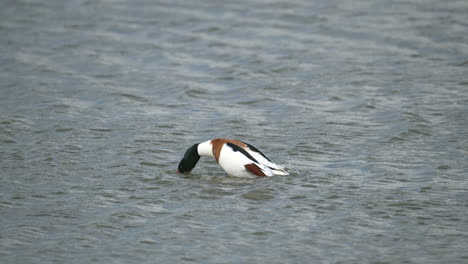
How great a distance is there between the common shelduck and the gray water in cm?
14

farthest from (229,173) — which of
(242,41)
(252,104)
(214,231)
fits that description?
(242,41)

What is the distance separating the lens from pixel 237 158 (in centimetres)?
870

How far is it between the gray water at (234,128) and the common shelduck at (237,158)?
0.14 meters

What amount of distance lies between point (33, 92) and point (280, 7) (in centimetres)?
800

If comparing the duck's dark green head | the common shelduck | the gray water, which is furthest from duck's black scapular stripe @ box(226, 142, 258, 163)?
the duck's dark green head

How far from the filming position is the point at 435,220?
754 centimetres

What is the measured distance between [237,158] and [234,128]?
2653 mm

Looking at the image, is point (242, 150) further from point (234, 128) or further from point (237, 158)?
point (234, 128)

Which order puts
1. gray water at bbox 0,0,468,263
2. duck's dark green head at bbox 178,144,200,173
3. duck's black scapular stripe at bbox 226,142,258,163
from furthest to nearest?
duck's dark green head at bbox 178,144,200,173 < duck's black scapular stripe at bbox 226,142,258,163 < gray water at bbox 0,0,468,263

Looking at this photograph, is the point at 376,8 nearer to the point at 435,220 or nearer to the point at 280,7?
the point at 280,7

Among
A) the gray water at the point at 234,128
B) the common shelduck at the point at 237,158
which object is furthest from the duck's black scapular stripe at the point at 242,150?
the gray water at the point at 234,128

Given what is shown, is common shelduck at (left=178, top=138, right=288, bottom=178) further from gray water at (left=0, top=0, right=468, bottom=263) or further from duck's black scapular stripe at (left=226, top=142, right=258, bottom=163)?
gray water at (left=0, top=0, right=468, bottom=263)

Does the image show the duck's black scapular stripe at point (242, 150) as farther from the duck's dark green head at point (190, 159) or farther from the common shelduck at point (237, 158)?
the duck's dark green head at point (190, 159)

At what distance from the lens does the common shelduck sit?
8.70 metres
